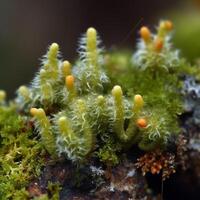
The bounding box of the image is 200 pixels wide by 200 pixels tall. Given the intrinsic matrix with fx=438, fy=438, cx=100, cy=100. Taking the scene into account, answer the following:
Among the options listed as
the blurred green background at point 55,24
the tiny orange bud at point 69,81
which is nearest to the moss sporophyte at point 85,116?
the tiny orange bud at point 69,81

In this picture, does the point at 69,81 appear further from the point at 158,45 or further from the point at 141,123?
the point at 158,45

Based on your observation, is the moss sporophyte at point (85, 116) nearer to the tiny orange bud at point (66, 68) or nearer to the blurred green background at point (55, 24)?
the tiny orange bud at point (66, 68)

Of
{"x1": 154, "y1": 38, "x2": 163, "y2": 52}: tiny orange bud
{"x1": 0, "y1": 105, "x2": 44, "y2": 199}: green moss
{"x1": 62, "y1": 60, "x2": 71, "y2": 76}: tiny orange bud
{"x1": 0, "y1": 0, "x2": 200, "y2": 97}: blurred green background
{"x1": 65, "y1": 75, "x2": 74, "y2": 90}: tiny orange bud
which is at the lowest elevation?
{"x1": 0, "y1": 105, "x2": 44, "y2": 199}: green moss

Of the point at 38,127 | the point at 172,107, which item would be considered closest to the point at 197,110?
the point at 172,107

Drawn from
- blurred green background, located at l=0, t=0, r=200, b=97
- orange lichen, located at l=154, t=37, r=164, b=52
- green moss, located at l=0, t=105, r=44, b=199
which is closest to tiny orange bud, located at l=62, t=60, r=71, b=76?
green moss, located at l=0, t=105, r=44, b=199

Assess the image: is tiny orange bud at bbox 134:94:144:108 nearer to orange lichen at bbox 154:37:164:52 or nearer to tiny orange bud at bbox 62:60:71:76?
tiny orange bud at bbox 62:60:71:76

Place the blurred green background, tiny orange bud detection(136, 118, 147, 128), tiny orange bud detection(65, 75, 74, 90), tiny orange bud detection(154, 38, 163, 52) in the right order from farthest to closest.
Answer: the blurred green background → tiny orange bud detection(154, 38, 163, 52) → tiny orange bud detection(65, 75, 74, 90) → tiny orange bud detection(136, 118, 147, 128)

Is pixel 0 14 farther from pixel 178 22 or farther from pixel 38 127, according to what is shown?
pixel 38 127
